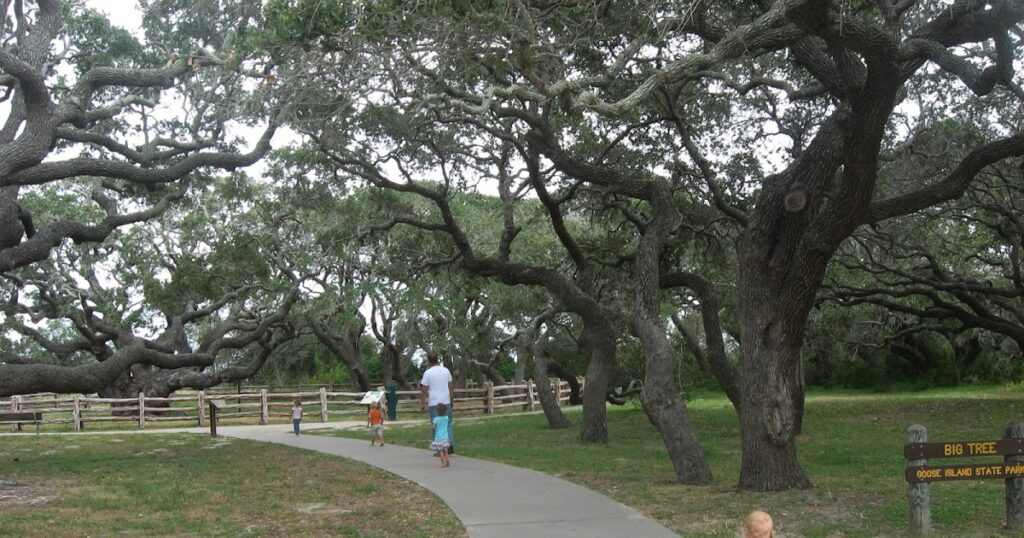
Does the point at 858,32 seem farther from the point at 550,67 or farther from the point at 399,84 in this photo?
the point at 399,84

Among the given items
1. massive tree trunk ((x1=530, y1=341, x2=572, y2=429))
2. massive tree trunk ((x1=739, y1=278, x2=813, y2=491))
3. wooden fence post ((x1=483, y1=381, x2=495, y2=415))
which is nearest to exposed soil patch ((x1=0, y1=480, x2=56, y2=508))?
massive tree trunk ((x1=739, y1=278, x2=813, y2=491))

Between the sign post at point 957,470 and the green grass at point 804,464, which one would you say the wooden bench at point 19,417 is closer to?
the green grass at point 804,464

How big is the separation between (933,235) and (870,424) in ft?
17.9

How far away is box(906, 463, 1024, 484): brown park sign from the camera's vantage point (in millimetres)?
7883

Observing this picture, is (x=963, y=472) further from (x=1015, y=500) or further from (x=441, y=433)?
(x=441, y=433)

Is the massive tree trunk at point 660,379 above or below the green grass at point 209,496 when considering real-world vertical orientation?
above

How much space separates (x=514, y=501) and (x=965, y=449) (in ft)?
14.8

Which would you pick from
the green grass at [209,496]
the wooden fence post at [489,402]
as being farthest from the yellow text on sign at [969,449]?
the wooden fence post at [489,402]

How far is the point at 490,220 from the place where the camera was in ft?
102

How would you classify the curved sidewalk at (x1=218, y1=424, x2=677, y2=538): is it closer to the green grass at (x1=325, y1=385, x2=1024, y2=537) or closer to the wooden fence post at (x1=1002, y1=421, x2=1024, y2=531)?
the green grass at (x1=325, y1=385, x2=1024, y2=537)

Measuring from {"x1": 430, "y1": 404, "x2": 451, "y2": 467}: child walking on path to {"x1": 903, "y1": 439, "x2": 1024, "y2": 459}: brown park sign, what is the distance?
22.6 feet

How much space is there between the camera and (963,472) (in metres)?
7.93

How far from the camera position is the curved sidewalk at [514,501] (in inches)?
317

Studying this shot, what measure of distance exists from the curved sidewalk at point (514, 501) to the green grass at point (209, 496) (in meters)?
0.28
